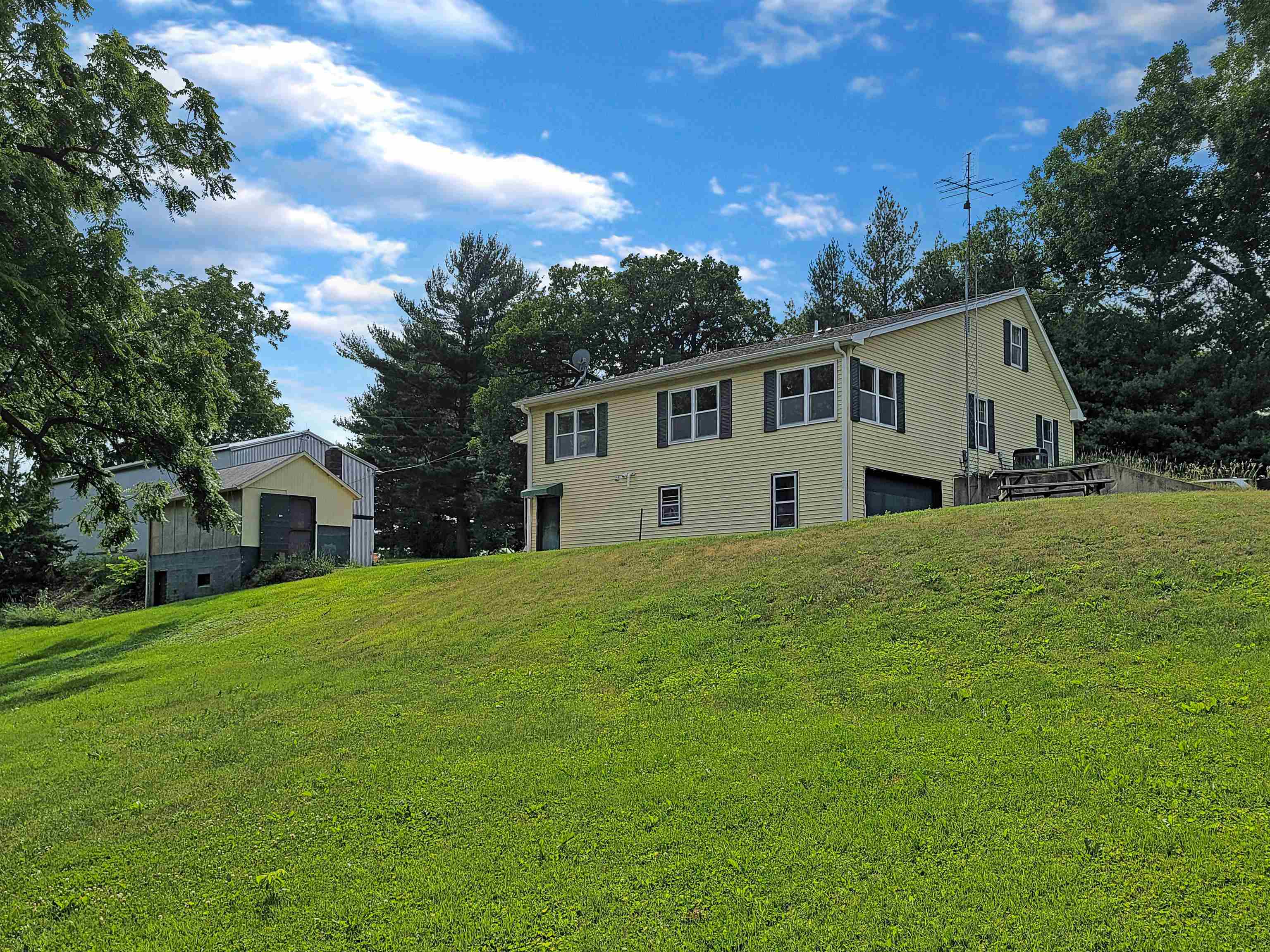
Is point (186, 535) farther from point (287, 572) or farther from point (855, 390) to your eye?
point (855, 390)

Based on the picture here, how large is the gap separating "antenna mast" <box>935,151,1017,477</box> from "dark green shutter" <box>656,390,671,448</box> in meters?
7.15

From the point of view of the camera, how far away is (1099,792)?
6.32 m

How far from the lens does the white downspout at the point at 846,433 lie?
20141 mm

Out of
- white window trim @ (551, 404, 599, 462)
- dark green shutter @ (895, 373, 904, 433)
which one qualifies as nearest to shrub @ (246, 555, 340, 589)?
white window trim @ (551, 404, 599, 462)

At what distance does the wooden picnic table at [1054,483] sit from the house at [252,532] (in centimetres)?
2027

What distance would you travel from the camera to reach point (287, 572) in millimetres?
28047

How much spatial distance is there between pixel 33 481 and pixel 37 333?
440 cm

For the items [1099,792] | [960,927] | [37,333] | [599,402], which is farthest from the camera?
[599,402]

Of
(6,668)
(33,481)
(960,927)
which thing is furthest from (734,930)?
(6,668)

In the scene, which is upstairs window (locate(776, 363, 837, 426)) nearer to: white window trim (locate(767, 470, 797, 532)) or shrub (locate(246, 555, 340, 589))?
white window trim (locate(767, 470, 797, 532))

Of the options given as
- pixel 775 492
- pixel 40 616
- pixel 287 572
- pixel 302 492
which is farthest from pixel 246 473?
pixel 775 492

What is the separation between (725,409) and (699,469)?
154 cm

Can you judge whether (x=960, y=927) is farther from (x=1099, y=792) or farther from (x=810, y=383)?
(x=810, y=383)

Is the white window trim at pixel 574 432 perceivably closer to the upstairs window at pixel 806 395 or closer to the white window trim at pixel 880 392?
the upstairs window at pixel 806 395
